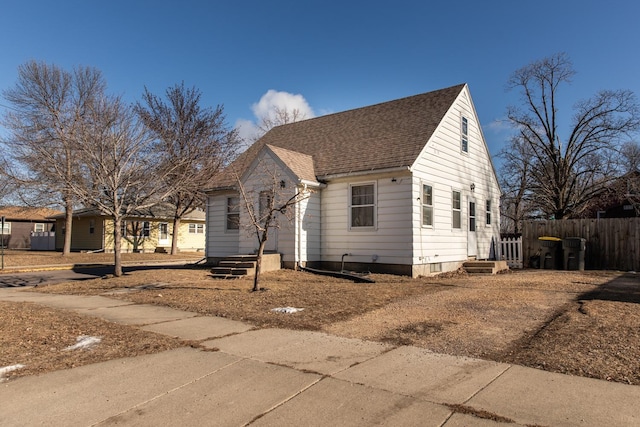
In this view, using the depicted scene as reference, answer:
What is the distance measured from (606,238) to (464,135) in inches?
273

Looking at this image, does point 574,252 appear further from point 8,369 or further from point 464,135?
point 8,369

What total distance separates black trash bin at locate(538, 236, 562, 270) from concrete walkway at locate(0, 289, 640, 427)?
14.2 metres

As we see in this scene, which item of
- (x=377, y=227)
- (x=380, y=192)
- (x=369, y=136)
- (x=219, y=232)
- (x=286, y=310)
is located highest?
(x=369, y=136)

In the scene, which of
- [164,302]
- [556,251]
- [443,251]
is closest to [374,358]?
[164,302]

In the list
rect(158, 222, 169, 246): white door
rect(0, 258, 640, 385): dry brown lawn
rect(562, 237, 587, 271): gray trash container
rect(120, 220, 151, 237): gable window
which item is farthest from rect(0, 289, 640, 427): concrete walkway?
rect(158, 222, 169, 246): white door

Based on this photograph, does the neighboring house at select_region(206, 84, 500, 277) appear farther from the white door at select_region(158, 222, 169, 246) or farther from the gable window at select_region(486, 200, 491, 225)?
the white door at select_region(158, 222, 169, 246)

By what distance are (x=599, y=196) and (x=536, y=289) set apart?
23305mm

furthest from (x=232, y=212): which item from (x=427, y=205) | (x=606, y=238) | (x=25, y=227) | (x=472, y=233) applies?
(x=25, y=227)

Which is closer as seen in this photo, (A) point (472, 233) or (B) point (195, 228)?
(A) point (472, 233)

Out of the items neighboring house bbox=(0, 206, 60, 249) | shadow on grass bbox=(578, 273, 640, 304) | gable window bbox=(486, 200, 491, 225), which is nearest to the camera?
shadow on grass bbox=(578, 273, 640, 304)

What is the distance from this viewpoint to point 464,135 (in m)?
17.4

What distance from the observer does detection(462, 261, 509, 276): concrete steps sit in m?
15.8

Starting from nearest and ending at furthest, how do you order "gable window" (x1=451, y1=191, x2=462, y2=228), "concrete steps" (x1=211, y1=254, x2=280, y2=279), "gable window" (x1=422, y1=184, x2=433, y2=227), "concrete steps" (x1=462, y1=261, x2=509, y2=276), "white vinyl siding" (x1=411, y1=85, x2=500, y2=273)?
"concrete steps" (x1=211, y1=254, x2=280, y2=279), "white vinyl siding" (x1=411, y1=85, x2=500, y2=273), "gable window" (x1=422, y1=184, x2=433, y2=227), "concrete steps" (x1=462, y1=261, x2=509, y2=276), "gable window" (x1=451, y1=191, x2=462, y2=228)

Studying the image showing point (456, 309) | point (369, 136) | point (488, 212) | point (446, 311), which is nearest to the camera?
point (446, 311)
